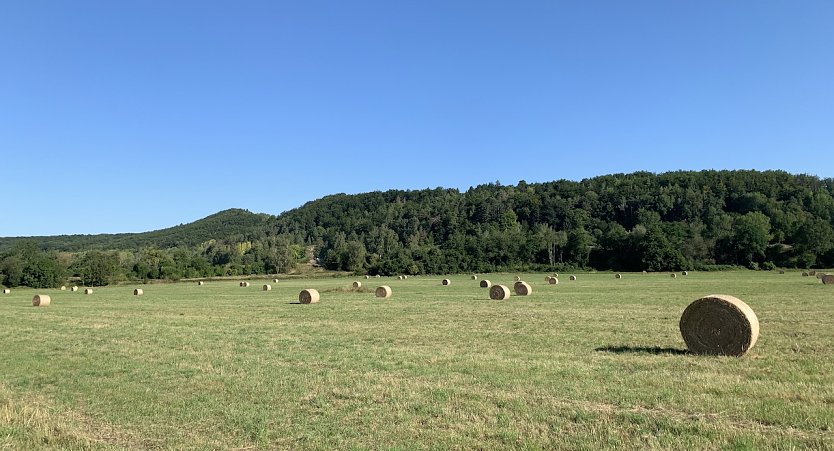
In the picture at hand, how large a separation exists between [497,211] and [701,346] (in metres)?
179

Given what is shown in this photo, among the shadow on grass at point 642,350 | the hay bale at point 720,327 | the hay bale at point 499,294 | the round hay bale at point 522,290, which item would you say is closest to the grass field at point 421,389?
the shadow on grass at point 642,350

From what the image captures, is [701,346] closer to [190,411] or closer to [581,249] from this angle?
[190,411]

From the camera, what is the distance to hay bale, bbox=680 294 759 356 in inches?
503

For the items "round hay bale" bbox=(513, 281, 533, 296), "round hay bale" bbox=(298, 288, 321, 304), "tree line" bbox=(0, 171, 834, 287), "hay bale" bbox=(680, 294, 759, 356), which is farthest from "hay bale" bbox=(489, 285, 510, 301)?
"tree line" bbox=(0, 171, 834, 287)

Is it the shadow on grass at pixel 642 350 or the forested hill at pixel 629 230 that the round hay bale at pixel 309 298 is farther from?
the forested hill at pixel 629 230

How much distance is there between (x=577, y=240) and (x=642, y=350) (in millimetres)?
117526

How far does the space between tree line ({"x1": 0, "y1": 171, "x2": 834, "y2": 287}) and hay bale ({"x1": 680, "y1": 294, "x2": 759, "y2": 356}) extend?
9776 cm

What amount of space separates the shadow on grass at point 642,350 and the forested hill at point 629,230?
3889 inches

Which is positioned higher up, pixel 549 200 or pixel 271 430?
pixel 549 200

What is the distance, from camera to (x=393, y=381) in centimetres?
1037

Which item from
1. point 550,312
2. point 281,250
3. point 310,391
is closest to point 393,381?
point 310,391

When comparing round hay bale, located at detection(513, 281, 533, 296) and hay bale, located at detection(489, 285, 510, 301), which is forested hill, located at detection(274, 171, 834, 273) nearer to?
round hay bale, located at detection(513, 281, 533, 296)

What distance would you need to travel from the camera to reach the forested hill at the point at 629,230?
368 ft

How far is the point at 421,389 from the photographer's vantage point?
382 inches
